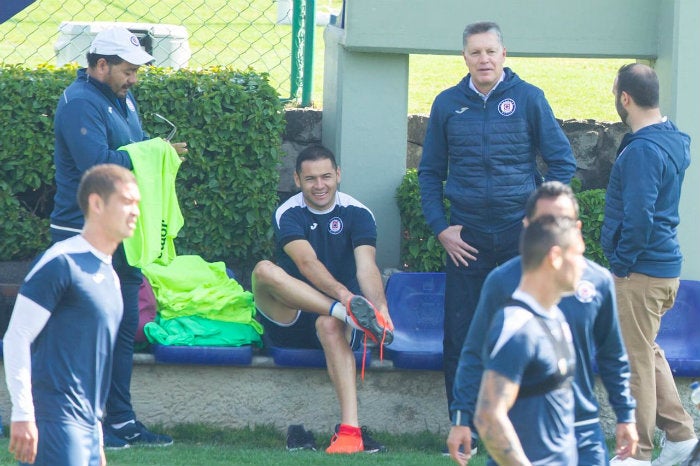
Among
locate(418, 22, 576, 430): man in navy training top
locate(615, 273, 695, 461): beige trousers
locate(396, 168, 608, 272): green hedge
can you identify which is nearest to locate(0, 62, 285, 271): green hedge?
locate(396, 168, 608, 272): green hedge

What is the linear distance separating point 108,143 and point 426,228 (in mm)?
2118

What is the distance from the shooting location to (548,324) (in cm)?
376

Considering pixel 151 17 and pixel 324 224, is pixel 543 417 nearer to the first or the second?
pixel 324 224

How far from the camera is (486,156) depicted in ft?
19.9

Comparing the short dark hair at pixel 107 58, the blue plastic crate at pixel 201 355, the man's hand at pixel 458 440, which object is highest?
the short dark hair at pixel 107 58

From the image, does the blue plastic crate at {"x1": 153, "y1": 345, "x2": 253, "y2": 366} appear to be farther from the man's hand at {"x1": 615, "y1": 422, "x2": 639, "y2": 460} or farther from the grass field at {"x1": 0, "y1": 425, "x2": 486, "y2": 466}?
the man's hand at {"x1": 615, "y1": 422, "x2": 639, "y2": 460}

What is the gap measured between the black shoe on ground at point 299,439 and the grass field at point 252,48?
2.59m

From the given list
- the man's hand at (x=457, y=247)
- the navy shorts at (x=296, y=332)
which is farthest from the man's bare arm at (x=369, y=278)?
the man's hand at (x=457, y=247)

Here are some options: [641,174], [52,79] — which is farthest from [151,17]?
[641,174]

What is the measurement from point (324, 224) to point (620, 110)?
167cm

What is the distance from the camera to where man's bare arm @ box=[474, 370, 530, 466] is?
3607mm

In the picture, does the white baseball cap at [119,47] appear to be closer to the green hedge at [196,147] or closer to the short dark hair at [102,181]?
the green hedge at [196,147]

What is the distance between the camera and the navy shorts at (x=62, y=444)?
412 cm

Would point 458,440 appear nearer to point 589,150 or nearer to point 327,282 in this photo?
point 327,282
